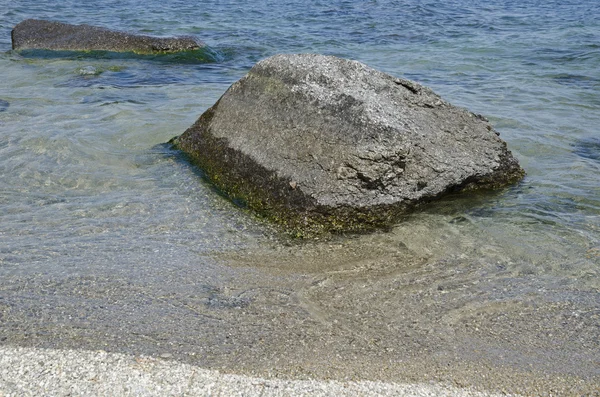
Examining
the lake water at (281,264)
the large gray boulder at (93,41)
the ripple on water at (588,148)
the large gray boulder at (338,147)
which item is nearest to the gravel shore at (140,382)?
the lake water at (281,264)

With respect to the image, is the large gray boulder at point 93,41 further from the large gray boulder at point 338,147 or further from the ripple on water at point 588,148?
the ripple on water at point 588,148

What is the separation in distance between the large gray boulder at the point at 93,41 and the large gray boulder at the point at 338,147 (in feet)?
20.8

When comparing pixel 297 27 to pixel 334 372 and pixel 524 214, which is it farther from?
pixel 334 372

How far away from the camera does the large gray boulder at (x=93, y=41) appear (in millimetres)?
11711

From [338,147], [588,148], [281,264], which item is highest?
[338,147]

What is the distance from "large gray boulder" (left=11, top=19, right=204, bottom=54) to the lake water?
303cm

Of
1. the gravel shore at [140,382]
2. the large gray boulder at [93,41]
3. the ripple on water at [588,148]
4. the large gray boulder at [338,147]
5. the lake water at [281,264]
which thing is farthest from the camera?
the large gray boulder at [93,41]

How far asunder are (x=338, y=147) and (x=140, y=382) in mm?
2476

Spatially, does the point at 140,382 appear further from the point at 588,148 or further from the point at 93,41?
the point at 93,41

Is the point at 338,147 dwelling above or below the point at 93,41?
above

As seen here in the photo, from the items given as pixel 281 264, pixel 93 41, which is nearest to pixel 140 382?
pixel 281 264

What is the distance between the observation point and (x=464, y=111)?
5727mm

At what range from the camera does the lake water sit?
342 centimetres

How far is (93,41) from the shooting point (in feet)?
38.7
